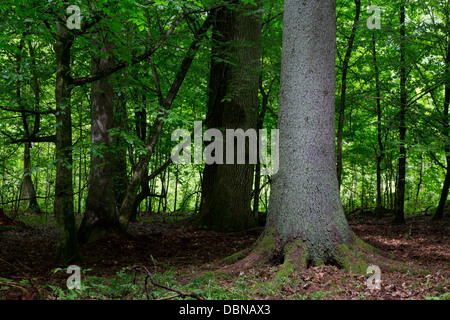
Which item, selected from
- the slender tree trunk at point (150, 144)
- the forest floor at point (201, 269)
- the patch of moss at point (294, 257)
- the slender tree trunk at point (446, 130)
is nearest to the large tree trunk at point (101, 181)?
the slender tree trunk at point (150, 144)

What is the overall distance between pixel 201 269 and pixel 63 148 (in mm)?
2509

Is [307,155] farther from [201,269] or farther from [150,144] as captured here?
[150,144]

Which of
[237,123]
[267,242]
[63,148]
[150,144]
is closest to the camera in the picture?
[267,242]

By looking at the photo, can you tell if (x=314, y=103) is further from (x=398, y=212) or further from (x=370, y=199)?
(x=370, y=199)

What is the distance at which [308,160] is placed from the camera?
159 inches

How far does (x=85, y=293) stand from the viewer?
316cm

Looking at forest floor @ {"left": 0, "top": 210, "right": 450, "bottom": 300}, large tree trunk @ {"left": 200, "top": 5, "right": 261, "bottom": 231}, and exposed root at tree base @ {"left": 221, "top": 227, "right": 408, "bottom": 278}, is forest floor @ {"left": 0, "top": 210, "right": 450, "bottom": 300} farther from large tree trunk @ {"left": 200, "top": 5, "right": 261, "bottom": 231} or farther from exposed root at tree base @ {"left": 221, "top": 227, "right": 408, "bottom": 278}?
large tree trunk @ {"left": 200, "top": 5, "right": 261, "bottom": 231}

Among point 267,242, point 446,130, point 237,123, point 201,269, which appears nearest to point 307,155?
Answer: point 267,242

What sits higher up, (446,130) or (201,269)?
(446,130)

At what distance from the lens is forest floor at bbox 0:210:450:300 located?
10.4 feet

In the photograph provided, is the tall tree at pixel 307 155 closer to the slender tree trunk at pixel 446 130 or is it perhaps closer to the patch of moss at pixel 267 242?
the patch of moss at pixel 267 242
